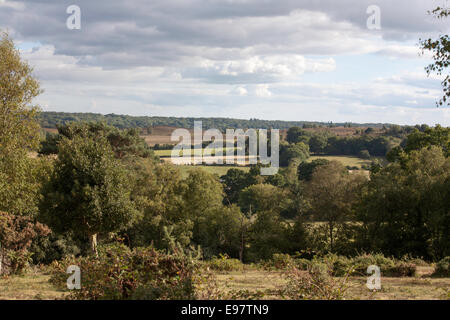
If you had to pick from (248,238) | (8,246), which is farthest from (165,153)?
(8,246)

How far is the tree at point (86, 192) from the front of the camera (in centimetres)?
1667

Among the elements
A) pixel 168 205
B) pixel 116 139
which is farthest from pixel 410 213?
pixel 116 139

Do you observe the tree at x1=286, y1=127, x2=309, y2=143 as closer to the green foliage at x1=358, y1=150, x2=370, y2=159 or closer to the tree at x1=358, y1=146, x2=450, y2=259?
the green foliage at x1=358, y1=150, x2=370, y2=159

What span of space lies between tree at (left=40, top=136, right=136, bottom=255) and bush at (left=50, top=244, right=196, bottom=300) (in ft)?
24.6

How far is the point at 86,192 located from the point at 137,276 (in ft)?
27.4

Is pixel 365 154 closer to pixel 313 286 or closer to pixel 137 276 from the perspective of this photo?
pixel 313 286

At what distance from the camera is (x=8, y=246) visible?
1855 cm

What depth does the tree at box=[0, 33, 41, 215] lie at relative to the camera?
21.2 meters

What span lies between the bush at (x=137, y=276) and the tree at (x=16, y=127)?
545 inches

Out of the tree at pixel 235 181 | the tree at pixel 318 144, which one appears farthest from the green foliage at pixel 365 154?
the tree at pixel 235 181

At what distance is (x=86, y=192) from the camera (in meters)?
16.2

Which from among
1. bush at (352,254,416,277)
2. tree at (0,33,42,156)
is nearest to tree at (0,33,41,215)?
tree at (0,33,42,156)

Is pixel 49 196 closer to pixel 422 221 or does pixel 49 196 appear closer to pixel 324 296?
pixel 324 296
